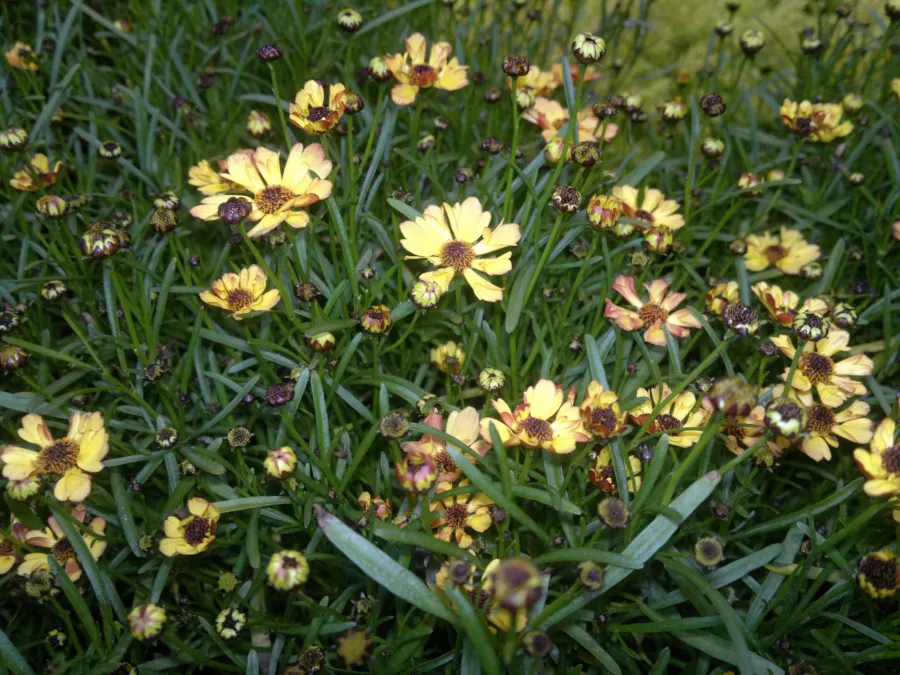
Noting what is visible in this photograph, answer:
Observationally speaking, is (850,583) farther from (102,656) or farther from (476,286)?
(102,656)

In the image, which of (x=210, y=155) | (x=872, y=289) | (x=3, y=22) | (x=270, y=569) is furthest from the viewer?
(x=3, y=22)

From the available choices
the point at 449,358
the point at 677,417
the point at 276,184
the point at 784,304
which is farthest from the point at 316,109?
the point at 784,304

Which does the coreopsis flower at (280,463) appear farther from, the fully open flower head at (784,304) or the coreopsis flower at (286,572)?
the fully open flower head at (784,304)

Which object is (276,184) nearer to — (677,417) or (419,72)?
(419,72)

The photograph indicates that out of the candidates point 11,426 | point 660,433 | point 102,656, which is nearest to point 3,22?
point 11,426

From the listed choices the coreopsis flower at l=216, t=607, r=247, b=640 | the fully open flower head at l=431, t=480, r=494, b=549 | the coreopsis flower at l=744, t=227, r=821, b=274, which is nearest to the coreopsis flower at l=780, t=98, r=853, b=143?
the coreopsis flower at l=744, t=227, r=821, b=274

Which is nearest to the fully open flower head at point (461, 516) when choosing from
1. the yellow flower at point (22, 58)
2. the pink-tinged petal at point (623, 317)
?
the pink-tinged petal at point (623, 317)
